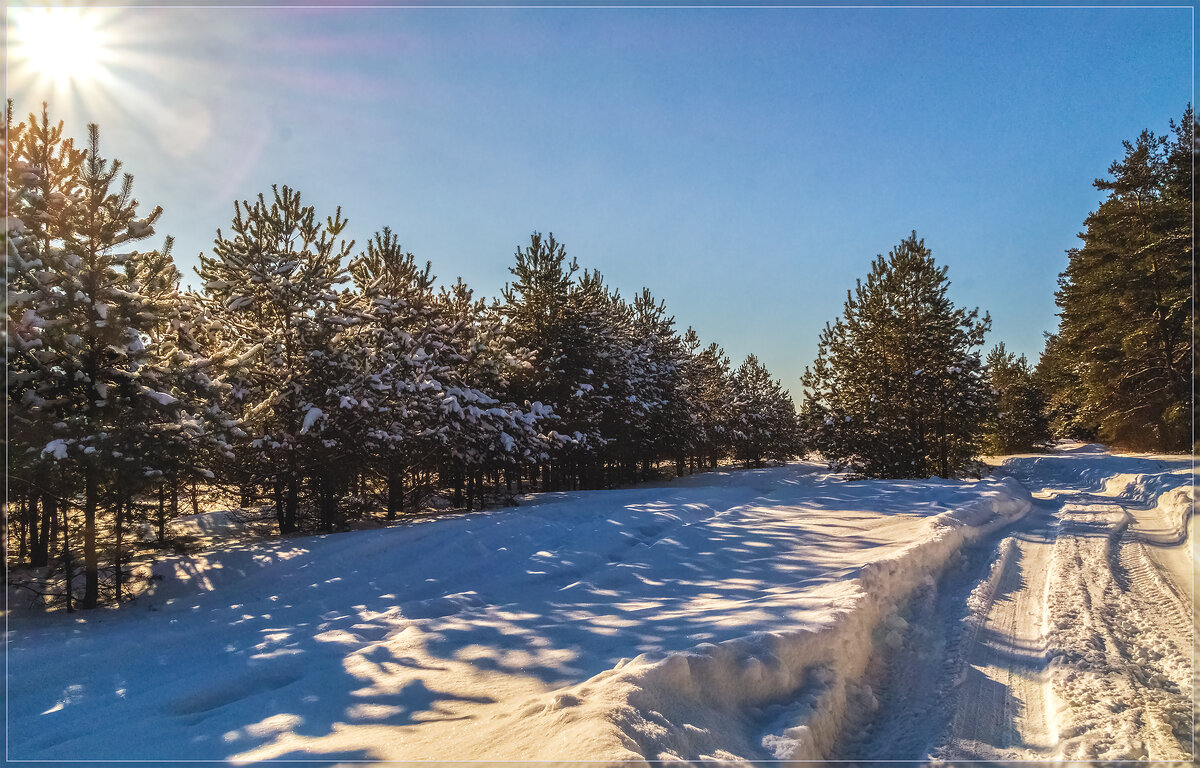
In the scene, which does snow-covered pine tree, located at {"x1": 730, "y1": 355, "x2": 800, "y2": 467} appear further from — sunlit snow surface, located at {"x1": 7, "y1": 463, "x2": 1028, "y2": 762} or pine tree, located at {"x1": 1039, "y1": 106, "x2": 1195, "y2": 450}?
sunlit snow surface, located at {"x1": 7, "y1": 463, "x2": 1028, "y2": 762}

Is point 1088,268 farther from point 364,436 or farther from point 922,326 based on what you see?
point 364,436

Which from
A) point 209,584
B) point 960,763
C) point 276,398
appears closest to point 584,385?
point 276,398

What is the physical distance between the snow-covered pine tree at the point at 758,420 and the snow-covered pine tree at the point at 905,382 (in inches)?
639

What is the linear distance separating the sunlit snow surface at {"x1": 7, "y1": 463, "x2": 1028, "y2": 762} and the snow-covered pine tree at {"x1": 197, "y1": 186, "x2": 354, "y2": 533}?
2.27 meters

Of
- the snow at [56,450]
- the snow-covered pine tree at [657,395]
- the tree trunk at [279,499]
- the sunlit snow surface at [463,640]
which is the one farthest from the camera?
the snow-covered pine tree at [657,395]

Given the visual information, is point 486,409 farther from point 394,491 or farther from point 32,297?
point 32,297

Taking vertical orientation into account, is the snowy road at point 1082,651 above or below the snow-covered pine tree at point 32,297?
below

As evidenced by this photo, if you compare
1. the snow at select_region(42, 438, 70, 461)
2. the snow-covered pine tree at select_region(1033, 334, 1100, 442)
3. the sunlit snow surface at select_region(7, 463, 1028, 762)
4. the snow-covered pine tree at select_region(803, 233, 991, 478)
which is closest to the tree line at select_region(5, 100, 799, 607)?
the snow at select_region(42, 438, 70, 461)

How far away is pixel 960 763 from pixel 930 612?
3.45 metres

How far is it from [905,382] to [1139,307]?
37.2ft

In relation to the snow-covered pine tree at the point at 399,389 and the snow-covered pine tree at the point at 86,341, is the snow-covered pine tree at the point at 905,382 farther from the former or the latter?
the snow-covered pine tree at the point at 86,341

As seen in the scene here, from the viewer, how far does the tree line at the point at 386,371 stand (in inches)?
375

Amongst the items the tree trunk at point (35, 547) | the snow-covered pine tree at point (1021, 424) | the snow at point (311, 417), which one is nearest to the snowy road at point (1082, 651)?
the snow at point (311, 417)

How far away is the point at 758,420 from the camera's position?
4297 cm
